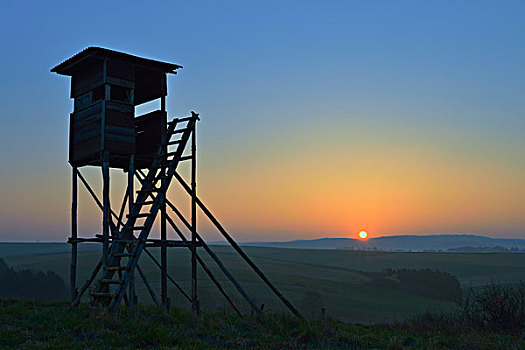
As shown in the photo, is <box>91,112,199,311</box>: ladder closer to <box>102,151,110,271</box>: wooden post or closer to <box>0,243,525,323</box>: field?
<box>102,151,110,271</box>: wooden post

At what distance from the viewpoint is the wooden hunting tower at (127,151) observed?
17.6 m

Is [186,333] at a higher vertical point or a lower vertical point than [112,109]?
lower

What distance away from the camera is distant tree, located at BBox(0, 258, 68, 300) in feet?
190

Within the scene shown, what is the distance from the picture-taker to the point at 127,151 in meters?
18.4

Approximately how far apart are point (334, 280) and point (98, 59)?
77.2 meters

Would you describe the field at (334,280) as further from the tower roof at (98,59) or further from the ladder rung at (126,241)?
the tower roof at (98,59)

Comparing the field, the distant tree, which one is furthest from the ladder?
the distant tree

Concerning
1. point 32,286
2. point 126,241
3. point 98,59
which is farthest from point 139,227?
point 32,286

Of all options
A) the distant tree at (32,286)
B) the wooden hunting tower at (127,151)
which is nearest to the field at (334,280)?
the distant tree at (32,286)

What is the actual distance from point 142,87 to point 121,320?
33.5 ft

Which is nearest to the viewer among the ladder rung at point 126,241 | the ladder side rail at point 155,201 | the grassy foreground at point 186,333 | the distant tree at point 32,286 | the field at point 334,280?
the grassy foreground at point 186,333

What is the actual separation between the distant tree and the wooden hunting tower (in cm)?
4388

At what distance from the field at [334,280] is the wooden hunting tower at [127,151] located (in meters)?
12.5

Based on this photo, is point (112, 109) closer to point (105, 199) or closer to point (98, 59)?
point (98, 59)
